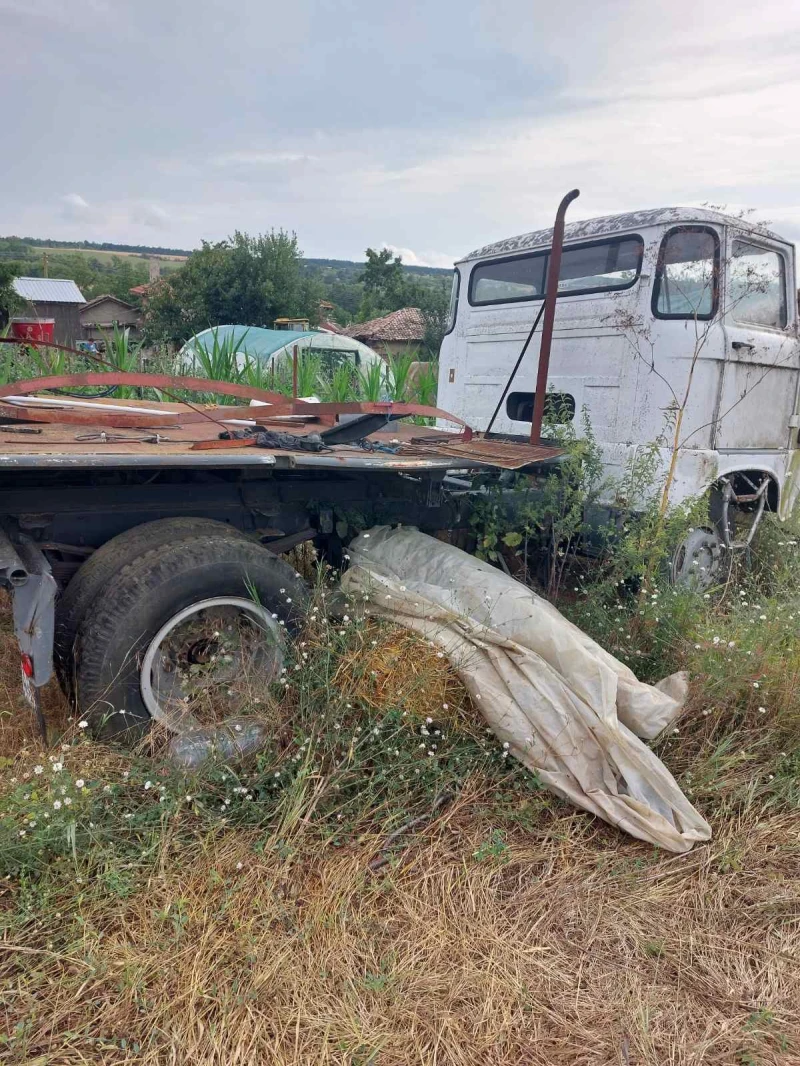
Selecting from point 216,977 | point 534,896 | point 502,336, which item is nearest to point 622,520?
point 502,336

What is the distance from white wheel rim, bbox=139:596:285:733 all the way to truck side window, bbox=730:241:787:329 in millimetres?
3266

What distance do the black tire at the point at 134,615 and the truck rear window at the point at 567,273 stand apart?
9.90 feet

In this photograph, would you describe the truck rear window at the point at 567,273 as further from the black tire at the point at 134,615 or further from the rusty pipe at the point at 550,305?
the black tire at the point at 134,615

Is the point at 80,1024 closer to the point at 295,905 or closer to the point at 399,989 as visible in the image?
the point at 295,905

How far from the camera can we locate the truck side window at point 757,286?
14.0 feet

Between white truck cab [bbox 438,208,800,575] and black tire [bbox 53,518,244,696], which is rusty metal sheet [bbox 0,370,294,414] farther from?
white truck cab [bbox 438,208,800,575]

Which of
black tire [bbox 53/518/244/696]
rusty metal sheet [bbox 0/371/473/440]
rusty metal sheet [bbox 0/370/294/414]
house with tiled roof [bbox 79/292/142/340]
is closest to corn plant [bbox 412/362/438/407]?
rusty metal sheet [bbox 0/371/473/440]

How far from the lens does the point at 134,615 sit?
2.70 m

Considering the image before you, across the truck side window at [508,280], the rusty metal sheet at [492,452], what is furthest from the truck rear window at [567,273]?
the rusty metal sheet at [492,452]

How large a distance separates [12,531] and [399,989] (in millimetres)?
2090

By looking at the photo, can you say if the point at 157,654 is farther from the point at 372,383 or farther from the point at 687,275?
the point at 372,383

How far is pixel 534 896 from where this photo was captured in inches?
93.0

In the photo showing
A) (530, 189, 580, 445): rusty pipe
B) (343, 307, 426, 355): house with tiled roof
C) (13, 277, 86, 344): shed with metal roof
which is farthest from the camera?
(13, 277, 86, 344): shed with metal roof

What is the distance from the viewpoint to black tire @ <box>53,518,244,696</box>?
2.78m
